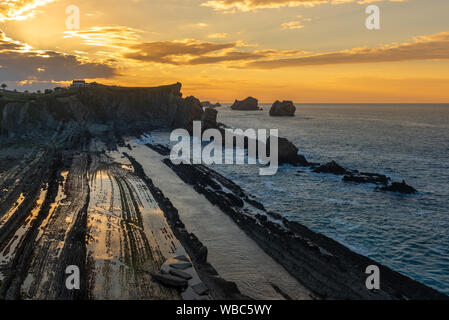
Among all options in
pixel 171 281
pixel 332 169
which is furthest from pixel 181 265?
pixel 332 169

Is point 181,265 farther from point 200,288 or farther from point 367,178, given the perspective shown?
point 367,178

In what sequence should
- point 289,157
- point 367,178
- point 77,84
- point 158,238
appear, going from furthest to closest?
point 77,84 → point 289,157 → point 367,178 → point 158,238

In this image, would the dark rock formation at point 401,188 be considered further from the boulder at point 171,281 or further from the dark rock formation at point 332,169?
the boulder at point 171,281

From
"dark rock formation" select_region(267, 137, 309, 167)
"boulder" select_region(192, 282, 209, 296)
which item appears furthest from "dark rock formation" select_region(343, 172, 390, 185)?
"boulder" select_region(192, 282, 209, 296)

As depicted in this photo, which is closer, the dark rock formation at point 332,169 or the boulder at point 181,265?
the boulder at point 181,265

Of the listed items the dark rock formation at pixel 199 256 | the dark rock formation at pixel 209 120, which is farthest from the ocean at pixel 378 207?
the dark rock formation at pixel 209 120

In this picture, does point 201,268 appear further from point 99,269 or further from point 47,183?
point 47,183

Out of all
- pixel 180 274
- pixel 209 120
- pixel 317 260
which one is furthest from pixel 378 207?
pixel 209 120

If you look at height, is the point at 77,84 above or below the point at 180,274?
above

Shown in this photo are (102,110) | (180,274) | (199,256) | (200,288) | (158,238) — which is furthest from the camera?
(102,110)

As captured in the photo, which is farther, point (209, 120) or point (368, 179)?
point (209, 120)

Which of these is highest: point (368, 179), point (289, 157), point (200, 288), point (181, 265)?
point (289, 157)
